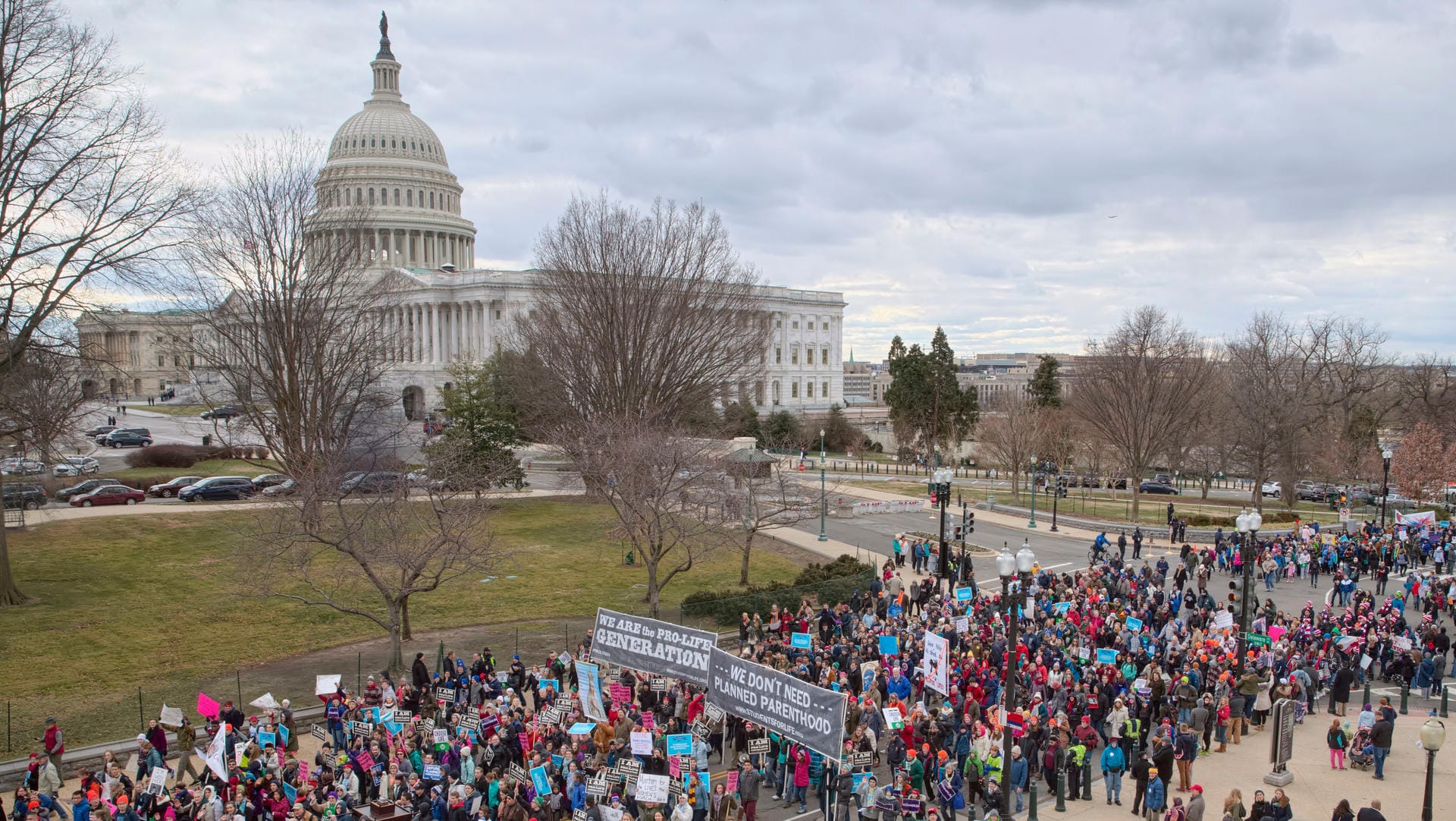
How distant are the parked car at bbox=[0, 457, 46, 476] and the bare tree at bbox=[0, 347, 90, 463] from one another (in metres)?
1.88

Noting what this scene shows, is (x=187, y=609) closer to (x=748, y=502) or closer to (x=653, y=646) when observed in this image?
(x=748, y=502)

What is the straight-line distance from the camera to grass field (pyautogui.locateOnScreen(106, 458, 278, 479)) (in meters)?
56.2

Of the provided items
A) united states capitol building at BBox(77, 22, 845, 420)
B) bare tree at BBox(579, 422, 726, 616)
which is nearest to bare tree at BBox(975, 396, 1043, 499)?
bare tree at BBox(579, 422, 726, 616)

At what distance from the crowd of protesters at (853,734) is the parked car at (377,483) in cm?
1074

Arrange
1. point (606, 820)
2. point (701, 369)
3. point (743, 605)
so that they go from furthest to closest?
point (701, 369)
point (743, 605)
point (606, 820)

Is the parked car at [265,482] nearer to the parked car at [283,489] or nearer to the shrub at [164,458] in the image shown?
the parked car at [283,489]

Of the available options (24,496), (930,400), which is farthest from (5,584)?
(930,400)

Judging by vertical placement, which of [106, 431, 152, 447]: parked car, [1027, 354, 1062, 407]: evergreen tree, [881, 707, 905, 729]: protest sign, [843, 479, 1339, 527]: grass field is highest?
[1027, 354, 1062, 407]: evergreen tree

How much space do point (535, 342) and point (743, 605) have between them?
2491 cm

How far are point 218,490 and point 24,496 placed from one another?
8182 millimetres

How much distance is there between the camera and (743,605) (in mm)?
28859

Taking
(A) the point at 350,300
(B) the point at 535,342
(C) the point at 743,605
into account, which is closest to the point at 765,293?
(B) the point at 535,342

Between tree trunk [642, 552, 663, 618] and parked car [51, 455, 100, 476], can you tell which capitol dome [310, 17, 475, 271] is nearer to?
parked car [51, 455, 100, 476]

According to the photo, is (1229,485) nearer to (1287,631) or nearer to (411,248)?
(1287,631)
